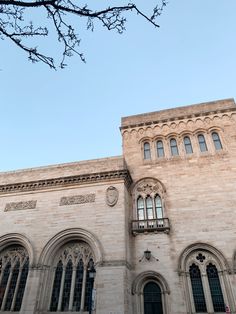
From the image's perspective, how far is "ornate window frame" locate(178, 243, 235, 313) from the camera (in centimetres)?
1321

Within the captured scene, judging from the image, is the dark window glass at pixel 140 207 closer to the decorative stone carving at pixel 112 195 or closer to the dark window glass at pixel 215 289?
the decorative stone carving at pixel 112 195

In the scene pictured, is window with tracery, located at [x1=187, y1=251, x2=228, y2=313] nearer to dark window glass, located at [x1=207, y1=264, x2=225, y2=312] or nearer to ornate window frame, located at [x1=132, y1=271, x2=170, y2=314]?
dark window glass, located at [x1=207, y1=264, x2=225, y2=312]

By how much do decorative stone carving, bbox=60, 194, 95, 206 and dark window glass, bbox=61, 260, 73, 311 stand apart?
364 centimetres

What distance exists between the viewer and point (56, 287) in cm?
1479

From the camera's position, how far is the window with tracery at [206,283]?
13242 millimetres

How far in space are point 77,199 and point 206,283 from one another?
9.12 meters

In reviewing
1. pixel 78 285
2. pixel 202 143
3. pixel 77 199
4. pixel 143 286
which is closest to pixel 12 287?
pixel 78 285

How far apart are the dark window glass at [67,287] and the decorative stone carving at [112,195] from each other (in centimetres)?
441

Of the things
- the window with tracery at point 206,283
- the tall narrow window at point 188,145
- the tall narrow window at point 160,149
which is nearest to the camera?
the window with tracery at point 206,283

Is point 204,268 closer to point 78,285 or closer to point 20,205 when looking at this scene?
point 78,285

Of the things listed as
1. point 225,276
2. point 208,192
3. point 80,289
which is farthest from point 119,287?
point 208,192

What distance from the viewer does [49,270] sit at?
48.8ft

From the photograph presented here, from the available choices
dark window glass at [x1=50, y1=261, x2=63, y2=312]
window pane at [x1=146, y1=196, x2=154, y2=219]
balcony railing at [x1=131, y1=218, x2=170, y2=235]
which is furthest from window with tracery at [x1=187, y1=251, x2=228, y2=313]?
A: dark window glass at [x1=50, y1=261, x2=63, y2=312]

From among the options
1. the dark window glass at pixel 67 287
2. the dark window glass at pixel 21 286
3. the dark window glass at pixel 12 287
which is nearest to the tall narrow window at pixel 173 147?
the dark window glass at pixel 67 287
